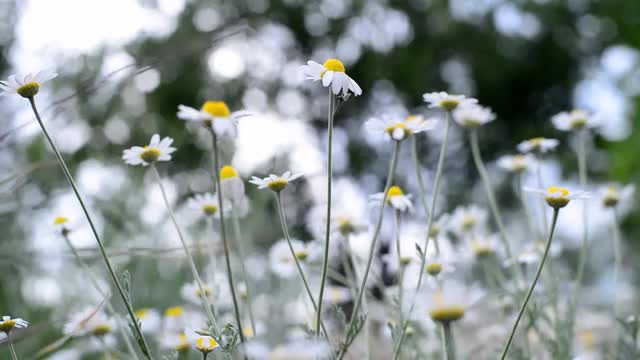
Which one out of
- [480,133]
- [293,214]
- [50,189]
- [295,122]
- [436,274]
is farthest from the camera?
[480,133]

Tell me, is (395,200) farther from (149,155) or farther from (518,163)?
(518,163)

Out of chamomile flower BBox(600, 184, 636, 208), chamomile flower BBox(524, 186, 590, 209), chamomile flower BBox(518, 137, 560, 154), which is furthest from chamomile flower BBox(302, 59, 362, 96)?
chamomile flower BBox(600, 184, 636, 208)

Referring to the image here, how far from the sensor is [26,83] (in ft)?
2.06

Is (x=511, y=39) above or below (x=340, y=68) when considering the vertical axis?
above

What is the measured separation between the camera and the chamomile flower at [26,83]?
0.62 m

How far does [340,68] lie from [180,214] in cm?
159

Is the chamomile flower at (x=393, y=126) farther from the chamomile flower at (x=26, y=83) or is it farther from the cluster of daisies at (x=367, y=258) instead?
the chamomile flower at (x=26, y=83)

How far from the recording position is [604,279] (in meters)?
5.06

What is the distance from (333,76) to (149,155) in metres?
0.21

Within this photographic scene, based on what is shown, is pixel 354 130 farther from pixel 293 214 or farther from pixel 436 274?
pixel 436 274

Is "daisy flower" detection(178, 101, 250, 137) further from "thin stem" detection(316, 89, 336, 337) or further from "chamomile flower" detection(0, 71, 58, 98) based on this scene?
"chamomile flower" detection(0, 71, 58, 98)

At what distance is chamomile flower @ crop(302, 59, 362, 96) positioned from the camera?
603 millimetres

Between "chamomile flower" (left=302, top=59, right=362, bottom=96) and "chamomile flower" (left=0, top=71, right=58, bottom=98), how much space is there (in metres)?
0.25

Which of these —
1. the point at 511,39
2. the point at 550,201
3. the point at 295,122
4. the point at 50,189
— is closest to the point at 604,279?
the point at 511,39
